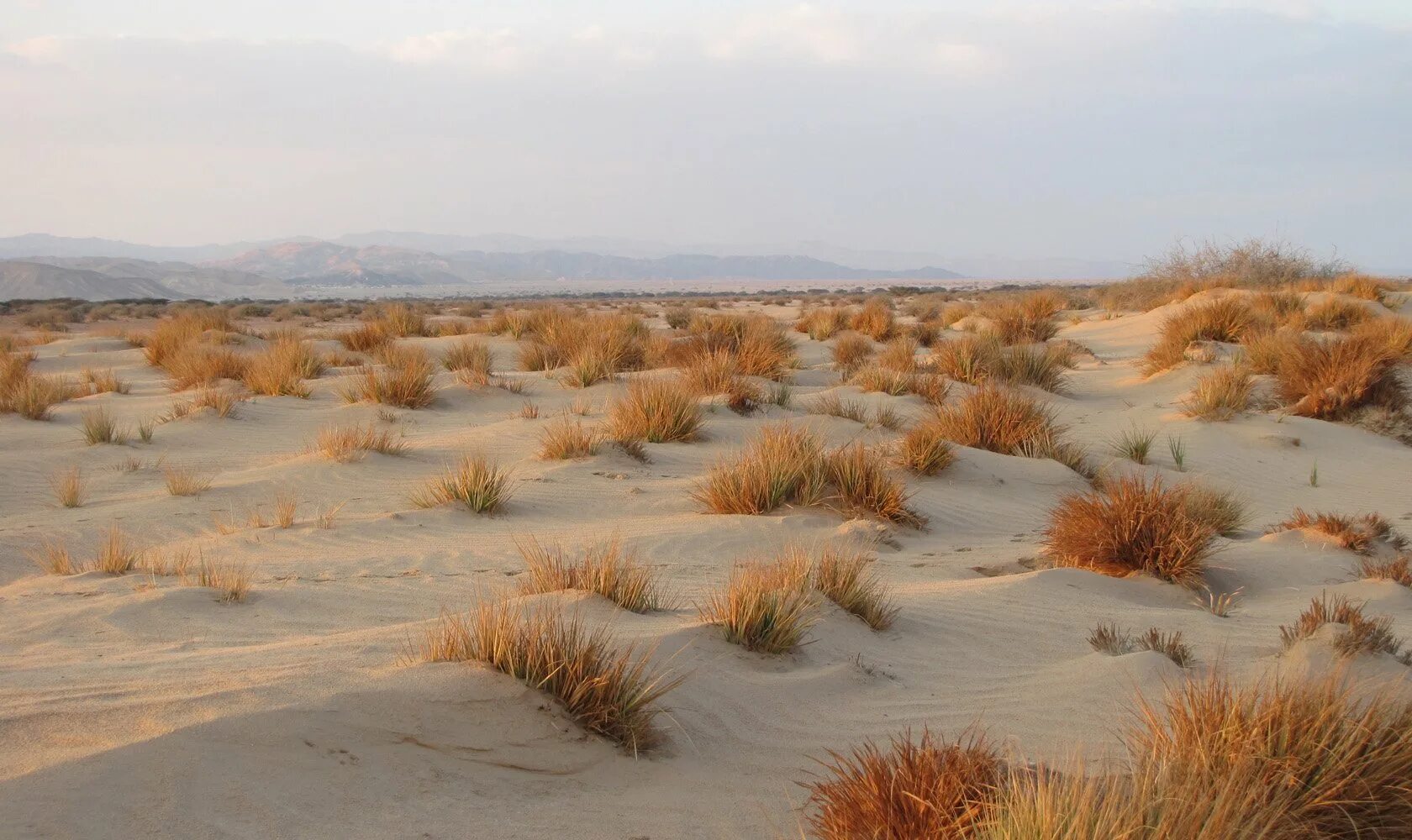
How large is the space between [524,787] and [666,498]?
502 centimetres

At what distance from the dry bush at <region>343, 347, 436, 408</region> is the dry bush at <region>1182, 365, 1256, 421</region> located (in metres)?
9.50

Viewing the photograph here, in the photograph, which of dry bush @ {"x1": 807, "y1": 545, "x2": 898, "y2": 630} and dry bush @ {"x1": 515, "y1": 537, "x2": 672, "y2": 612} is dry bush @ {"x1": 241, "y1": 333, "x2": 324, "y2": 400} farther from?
dry bush @ {"x1": 807, "y1": 545, "x2": 898, "y2": 630}

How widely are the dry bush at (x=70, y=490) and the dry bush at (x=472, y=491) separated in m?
2.75

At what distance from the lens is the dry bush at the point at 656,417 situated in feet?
33.1

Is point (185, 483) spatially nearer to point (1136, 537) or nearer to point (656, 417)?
point (656, 417)

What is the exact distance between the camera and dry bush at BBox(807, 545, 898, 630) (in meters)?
5.05

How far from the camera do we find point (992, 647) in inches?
195

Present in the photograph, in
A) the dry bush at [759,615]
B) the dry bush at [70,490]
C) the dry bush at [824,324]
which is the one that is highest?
the dry bush at [824,324]

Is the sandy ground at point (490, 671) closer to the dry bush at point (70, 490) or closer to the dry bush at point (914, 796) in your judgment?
the dry bush at point (70, 490)

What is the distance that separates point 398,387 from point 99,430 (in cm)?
325

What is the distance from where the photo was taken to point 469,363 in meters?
15.6

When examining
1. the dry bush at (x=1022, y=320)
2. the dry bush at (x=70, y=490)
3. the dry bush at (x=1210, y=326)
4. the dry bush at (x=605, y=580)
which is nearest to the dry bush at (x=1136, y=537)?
the dry bush at (x=605, y=580)

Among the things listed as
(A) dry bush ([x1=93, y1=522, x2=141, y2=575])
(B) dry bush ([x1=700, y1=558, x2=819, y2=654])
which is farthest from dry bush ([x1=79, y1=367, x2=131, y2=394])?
(B) dry bush ([x1=700, y1=558, x2=819, y2=654])

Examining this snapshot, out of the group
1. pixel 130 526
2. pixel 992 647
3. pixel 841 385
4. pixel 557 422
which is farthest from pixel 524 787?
pixel 841 385
